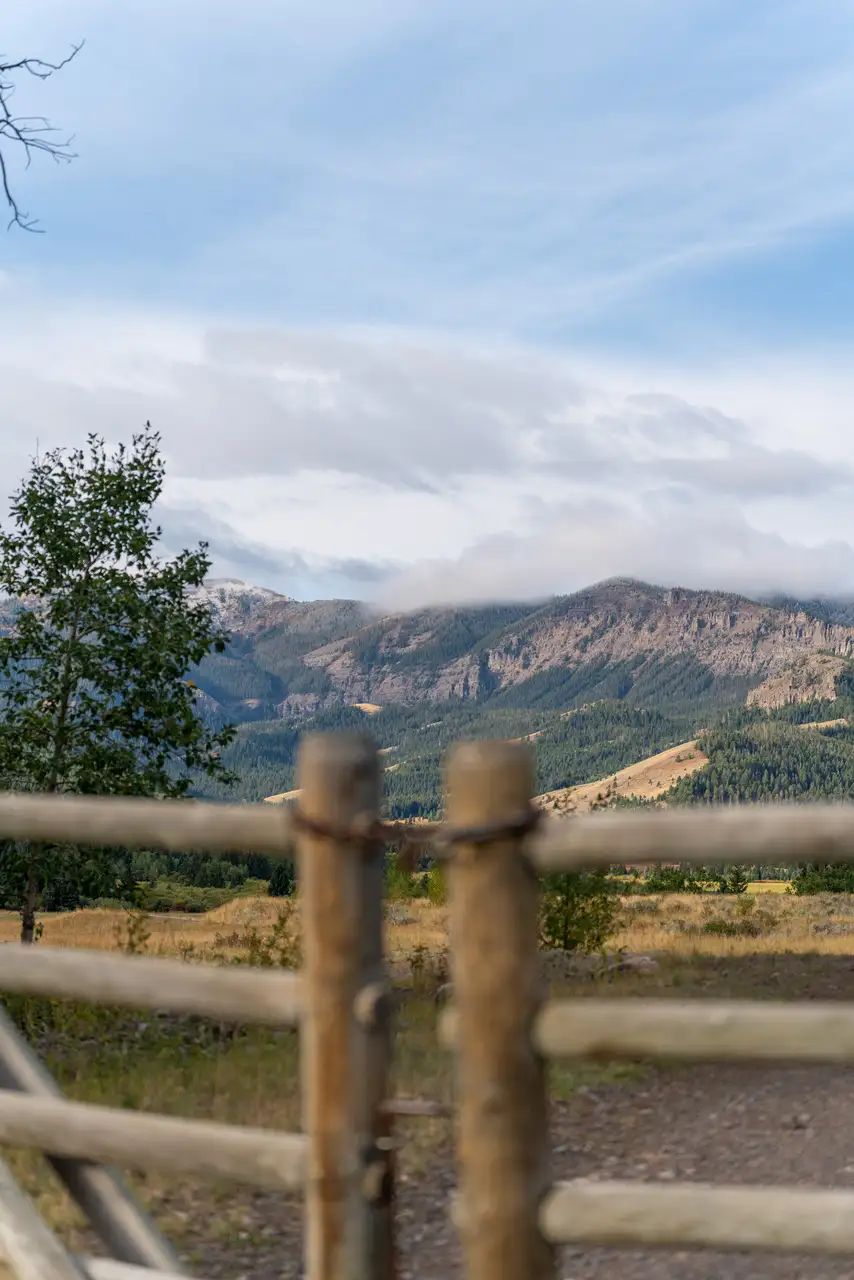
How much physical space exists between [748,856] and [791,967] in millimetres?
12816

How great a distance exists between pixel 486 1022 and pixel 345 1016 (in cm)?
47

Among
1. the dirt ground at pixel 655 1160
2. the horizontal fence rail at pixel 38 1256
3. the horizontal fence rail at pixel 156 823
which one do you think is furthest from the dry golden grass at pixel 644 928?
the horizontal fence rail at pixel 156 823

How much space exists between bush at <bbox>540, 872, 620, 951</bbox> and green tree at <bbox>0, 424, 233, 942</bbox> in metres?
4.84

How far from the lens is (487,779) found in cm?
319

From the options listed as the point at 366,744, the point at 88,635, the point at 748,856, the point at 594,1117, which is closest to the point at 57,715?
the point at 88,635

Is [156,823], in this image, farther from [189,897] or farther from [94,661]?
[189,897]

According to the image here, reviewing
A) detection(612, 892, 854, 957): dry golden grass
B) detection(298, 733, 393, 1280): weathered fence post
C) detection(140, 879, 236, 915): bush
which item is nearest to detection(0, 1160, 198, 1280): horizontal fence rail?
detection(298, 733, 393, 1280): weathered fence post

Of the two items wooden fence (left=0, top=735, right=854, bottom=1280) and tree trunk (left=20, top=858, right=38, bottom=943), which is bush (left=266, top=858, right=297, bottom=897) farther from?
wooden fence (left=0, top=735, right=854, bottom=1280)

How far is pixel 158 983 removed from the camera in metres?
3.85

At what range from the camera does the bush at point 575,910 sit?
14.6 m

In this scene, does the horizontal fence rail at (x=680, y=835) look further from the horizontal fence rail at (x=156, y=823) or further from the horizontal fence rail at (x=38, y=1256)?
the horizontal fence rail at (x=38, y=1256)

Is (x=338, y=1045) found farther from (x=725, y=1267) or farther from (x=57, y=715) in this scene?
(x=57, y=715)

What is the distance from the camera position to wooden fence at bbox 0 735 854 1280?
3143mm

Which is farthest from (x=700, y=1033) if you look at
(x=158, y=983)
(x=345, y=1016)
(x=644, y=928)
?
(x=644, y=928)
